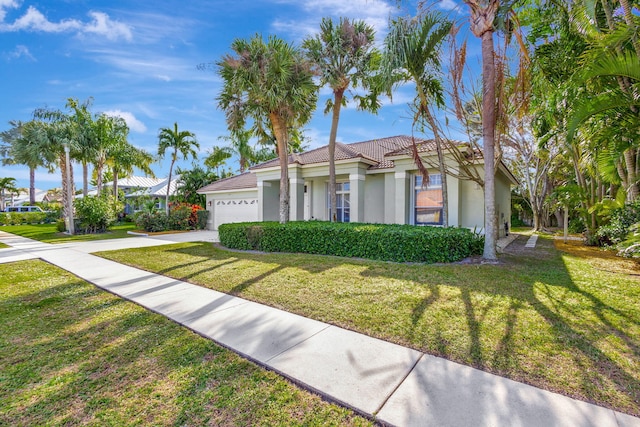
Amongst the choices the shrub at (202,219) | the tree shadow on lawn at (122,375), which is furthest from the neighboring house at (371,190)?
the tree shadow on lawn at (122,375)

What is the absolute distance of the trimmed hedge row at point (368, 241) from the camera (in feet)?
26.3

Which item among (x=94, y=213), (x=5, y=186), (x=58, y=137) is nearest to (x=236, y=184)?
(x=94, y=213)

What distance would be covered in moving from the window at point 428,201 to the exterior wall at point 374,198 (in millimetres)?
1992

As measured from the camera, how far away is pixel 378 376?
2.79 m

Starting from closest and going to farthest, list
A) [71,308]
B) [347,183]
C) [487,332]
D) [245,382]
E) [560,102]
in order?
1. [245,382]
2. [487,332]
3. [71,308]
4. [560,102]
5. [347,183]

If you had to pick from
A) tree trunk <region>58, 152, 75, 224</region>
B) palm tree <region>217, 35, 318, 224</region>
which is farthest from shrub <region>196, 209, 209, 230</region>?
palm tree <region>217, 35, 318, 224</region>

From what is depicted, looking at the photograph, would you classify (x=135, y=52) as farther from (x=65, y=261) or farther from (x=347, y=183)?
(x=347, y=183)

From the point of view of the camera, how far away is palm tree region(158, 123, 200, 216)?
20.7 metres

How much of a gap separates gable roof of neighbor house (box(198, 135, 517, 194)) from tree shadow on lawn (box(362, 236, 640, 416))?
7371mm

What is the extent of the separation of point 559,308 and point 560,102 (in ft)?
22.1

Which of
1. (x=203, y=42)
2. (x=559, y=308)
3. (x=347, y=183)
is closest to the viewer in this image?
(x=559, y=308)

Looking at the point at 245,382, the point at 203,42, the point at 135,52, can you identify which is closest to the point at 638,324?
the point at 245,382

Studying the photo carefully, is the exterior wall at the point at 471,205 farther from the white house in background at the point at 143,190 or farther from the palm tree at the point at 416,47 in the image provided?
the white house in background at the point at 143,190

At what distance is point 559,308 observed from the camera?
4531 mm
